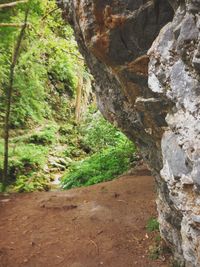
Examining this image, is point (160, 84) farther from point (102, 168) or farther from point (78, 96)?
point (78, 96)

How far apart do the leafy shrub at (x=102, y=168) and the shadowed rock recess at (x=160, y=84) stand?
16.5 feet

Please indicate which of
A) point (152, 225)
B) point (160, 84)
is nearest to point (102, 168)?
point (152, 225)

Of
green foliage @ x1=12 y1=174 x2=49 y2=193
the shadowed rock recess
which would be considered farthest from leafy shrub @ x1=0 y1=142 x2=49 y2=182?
the shadowed rock recess

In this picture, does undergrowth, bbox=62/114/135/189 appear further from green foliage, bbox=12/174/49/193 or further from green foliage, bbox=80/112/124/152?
green foliage, bbox=80/112/124/152

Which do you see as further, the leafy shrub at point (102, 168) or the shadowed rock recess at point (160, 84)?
the leafy shrub at point (102, 168)

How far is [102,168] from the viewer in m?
12.0

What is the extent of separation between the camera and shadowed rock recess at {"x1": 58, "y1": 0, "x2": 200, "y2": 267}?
3205 millimetres

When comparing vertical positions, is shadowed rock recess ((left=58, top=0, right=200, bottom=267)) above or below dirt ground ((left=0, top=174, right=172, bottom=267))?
above

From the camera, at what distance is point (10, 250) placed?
22.1 ft

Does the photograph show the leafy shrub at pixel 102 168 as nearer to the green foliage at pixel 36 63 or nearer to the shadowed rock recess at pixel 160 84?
the green foliage at pixel 36 63

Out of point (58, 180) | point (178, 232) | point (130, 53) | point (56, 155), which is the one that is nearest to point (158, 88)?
point (130, 53)

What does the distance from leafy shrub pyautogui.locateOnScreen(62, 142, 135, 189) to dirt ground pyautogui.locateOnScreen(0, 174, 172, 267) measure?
5.76 ft

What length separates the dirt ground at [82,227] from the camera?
629 cm

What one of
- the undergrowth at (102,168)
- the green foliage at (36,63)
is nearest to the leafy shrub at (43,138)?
the green foliage at (36,63)
